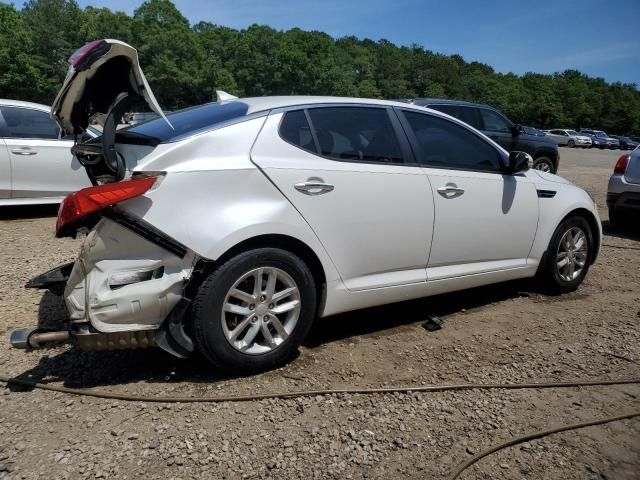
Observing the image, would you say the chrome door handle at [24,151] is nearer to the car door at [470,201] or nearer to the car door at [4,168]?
the car door at [4,168]

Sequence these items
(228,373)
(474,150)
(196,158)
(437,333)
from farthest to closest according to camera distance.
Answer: (474,150), (437,333), (228,373), (196,158)

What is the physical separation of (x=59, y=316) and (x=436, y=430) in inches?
113

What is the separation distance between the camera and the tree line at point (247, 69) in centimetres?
5859

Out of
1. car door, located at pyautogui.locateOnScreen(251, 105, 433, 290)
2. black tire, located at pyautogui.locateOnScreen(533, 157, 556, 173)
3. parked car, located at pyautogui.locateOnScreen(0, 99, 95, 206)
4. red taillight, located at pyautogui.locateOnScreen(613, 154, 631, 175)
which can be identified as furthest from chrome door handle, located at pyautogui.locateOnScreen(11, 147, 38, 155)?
black tire, located at pyautogui.locateOnScreen(533, 157, 556, 173)

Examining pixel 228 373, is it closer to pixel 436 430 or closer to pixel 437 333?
pixel 436 430

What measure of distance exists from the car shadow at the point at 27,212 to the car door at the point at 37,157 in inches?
17.9

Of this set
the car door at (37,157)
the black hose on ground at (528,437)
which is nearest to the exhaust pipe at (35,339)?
the black hose on ground at (528,437)

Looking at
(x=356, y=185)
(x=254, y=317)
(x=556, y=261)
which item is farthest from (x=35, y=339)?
(x=556, y=261)

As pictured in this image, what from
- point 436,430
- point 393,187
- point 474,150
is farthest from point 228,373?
point 474,150

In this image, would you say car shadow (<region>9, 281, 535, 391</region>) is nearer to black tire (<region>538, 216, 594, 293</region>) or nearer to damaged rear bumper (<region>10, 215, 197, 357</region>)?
damaged rear bumper (<region>10, 215, 197, 357</region>)

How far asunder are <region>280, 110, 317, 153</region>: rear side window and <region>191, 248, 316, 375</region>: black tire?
70cm

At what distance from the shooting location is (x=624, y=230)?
27.2 ft

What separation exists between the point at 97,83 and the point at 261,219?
1.22 meters

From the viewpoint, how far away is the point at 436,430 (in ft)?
8.99
